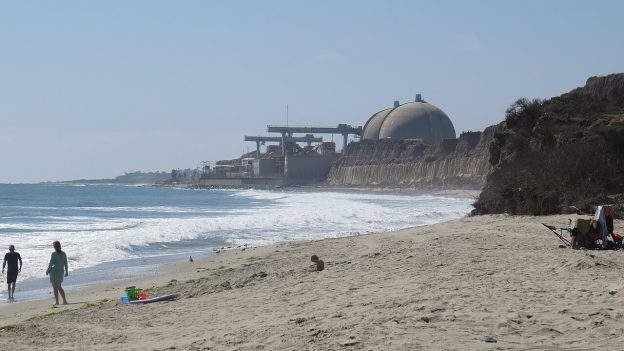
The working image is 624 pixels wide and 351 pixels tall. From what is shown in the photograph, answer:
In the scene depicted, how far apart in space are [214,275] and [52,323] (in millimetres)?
5082

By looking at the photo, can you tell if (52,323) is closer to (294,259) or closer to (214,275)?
(214,275)

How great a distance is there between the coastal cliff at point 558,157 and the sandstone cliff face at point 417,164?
5388 centimetres

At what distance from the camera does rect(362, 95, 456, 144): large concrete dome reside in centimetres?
13662

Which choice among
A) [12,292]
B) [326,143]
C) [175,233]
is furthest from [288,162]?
[12,292]

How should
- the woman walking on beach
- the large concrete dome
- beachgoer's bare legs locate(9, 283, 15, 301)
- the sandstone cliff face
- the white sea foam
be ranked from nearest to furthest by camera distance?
the woman walking on beach → beachgoer's bare legs locate(9, 283, 15, 301) → the white sea foam → the sandstone cliff face → the large concrete dome

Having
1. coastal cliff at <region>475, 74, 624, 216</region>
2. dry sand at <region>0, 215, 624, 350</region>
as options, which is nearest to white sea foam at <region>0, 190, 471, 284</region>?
coastal cliff at <region>475, 74, 624, 216</region>

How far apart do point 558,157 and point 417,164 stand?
87.7 m

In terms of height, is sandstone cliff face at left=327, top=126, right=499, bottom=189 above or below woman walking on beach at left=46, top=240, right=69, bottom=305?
above

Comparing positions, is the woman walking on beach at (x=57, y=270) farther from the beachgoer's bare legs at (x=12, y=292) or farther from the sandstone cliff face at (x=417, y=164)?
the sandstone cliff face at (x=417, y=164)

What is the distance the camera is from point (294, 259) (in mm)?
16094

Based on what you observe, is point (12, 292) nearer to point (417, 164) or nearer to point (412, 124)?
point (417, 164)

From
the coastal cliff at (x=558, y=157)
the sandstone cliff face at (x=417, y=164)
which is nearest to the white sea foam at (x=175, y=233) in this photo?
the coastal cliff at (x=558, y=157)

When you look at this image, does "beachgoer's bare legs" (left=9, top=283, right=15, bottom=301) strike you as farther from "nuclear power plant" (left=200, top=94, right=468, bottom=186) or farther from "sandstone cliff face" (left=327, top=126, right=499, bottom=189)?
"nuclear power plant" (left=200, top=94, right=468, bottom=186)

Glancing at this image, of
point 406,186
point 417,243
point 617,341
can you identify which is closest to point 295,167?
point 406,186
